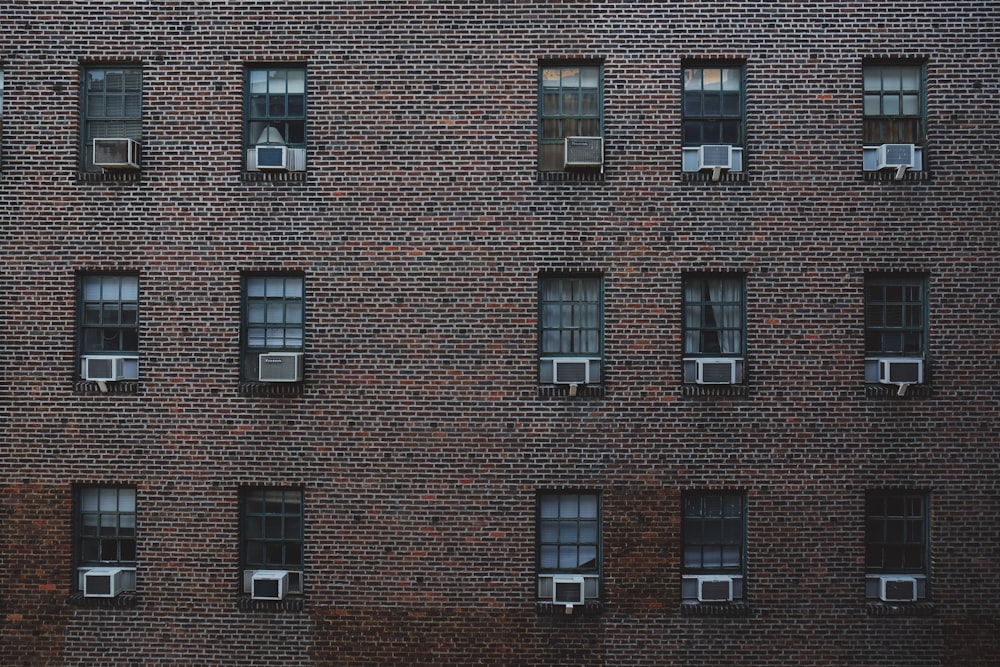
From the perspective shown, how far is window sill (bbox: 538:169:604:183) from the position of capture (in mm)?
10641

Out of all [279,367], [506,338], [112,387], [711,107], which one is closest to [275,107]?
[279,367]

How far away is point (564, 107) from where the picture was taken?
1080 centimetres

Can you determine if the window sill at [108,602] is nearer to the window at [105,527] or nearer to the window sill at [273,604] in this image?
the window at [105,527]

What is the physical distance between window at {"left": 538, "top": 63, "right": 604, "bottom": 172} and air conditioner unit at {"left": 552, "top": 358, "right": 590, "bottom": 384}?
3.03 m

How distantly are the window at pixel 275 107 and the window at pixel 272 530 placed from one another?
17.1 feet

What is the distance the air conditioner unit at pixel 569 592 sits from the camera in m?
10.2

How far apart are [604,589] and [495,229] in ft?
19.0

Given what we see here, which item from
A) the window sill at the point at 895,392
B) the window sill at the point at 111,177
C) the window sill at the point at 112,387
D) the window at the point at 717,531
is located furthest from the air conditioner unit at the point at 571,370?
the window sill at the point at 111,177

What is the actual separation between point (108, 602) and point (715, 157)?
1160 centimetres

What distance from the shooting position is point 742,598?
1051 centimetres

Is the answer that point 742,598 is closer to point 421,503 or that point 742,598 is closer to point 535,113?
point 421,503

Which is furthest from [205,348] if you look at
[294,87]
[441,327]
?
[294,87]

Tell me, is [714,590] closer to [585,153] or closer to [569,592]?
[569,592]

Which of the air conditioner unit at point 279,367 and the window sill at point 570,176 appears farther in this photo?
the window sill at point 570,176
